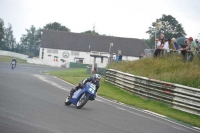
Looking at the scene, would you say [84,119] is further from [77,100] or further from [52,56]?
[52,56]

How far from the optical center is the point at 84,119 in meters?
11.5

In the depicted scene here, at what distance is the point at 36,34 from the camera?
161 m

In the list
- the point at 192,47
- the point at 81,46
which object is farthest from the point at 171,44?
the point at 81,46

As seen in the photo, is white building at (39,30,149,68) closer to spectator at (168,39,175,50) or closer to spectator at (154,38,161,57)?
spectator at (154,38,161,57)

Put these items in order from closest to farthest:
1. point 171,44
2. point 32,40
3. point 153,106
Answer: point 153,106
point 171,44
point 32,40

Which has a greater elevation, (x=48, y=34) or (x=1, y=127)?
(x=48, y=34)

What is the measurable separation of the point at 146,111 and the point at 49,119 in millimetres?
6918

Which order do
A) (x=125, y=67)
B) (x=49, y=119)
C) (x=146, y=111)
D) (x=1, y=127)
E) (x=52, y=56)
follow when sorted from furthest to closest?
1. (x=52, y=56)
2. (x=125, y=67)
3. (x=146, y=111)
4. (x=49, y=119)
5. (x=1, y=127)

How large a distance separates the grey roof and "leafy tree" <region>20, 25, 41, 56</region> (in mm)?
56718

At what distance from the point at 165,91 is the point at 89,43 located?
7483cm

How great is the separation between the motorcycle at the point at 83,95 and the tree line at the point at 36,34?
78333mm

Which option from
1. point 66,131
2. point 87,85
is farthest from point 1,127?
point 87,85

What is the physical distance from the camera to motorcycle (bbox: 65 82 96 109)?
13.9 m

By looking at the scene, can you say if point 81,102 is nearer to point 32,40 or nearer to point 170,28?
point 170,28
